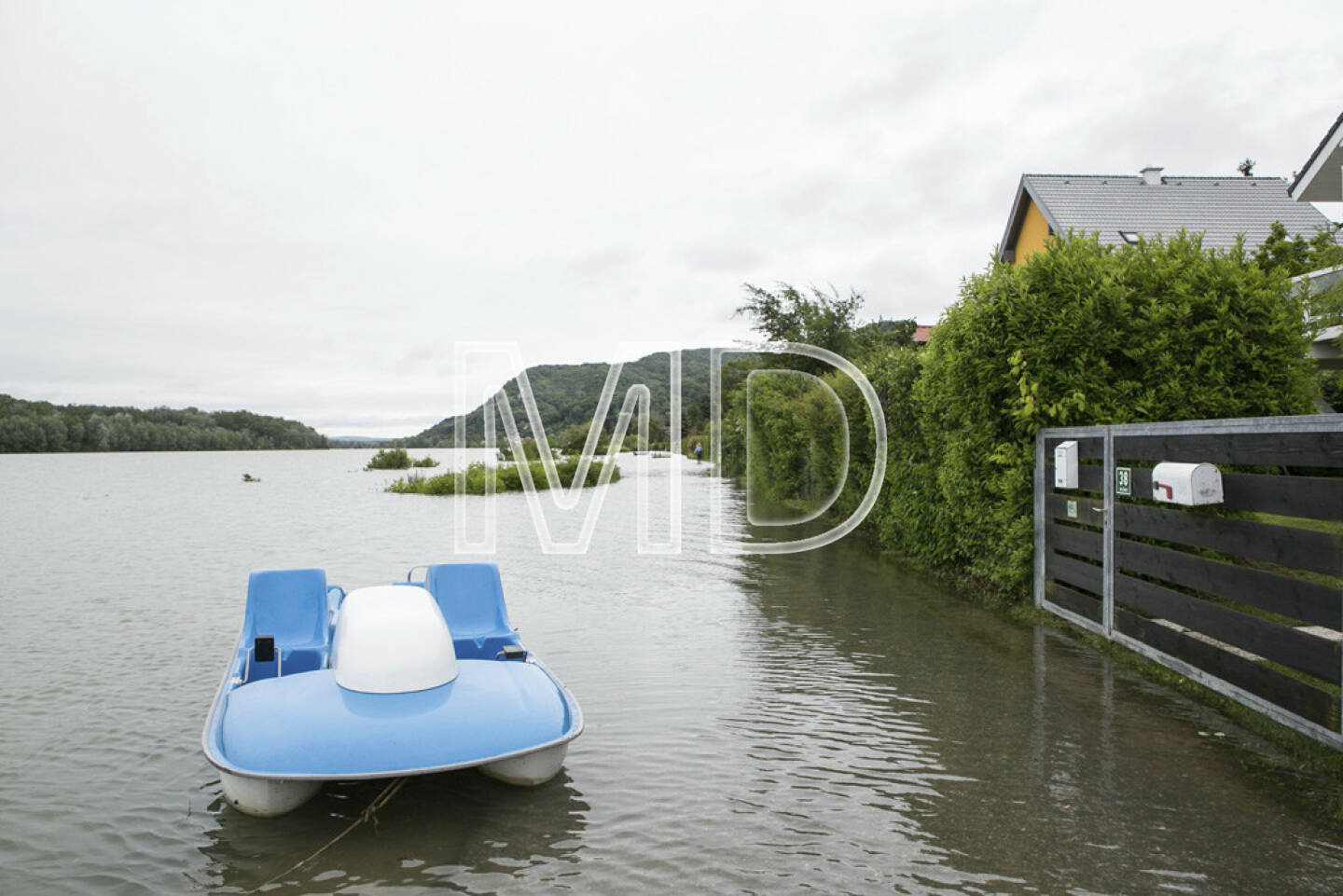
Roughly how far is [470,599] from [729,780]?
3032 millimetres

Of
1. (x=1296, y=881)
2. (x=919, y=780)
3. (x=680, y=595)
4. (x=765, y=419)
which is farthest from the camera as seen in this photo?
(x=765, y=419)

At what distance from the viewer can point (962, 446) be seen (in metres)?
10.2

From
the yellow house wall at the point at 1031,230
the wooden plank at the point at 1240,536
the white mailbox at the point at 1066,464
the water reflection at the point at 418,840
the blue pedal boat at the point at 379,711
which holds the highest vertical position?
the yellow house wall at the point at 1031,230

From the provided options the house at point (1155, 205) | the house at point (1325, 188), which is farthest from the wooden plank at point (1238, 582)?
the house at point (1155, 205)

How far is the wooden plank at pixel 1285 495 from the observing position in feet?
16.4

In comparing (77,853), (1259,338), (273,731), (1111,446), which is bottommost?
(77,853)

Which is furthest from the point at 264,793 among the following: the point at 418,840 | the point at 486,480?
the point at 486,480

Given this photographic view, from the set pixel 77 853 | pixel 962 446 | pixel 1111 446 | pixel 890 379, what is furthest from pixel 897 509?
pixel 77 853

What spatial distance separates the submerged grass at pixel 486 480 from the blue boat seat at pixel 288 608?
2555cm

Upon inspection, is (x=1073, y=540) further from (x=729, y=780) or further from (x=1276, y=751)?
(x=729, y=780)

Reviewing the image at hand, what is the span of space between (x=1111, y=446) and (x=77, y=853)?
25.2ft

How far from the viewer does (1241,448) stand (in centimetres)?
593

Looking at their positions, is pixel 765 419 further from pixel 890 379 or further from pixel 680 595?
pixel 680 595

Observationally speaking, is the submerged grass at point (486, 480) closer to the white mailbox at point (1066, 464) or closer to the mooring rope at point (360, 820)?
the white mailbox at point (1066, 464)
